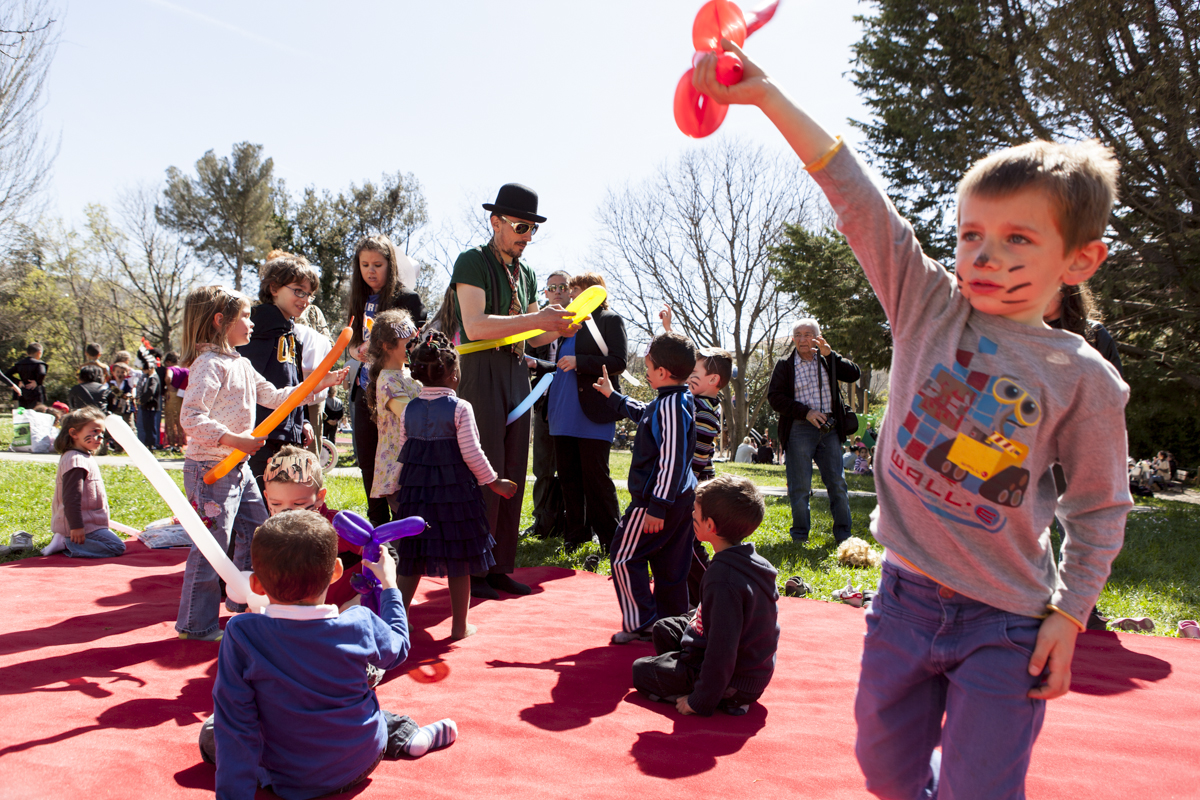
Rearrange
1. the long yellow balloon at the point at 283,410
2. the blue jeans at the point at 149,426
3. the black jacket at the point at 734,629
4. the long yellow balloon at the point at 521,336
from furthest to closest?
the blue jeans at the point at 149,426, the long yellow balloon at the point at 521,336, the long yellow balloon at the point at 283,410, the black jacket at the point at 734,629

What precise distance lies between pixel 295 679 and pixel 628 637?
2.08 m

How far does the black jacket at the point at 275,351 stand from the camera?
4.70 metres

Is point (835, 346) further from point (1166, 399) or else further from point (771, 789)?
point (771, 789)

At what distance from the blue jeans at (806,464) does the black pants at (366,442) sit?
3.65 meters

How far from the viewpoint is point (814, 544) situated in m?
7.14

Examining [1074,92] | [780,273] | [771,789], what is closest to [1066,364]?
→ [771,789]

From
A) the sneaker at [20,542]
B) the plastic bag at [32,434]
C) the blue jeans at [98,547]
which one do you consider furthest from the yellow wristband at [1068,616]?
the plastic bag at [32,434]

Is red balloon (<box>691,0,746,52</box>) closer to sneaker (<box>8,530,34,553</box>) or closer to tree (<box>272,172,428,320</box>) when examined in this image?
sneaker (<box>8,530,34,553</box>)

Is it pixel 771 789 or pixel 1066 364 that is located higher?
pixel 1066 364

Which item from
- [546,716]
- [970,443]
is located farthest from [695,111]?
[546,716]

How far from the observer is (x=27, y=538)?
5902mm

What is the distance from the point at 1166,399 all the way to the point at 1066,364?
60.8 ft

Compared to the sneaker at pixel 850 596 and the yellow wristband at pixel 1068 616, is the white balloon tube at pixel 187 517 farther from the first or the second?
the sneaker at pixel 850 596

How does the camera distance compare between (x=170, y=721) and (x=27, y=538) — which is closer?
(x=170, y=721)
